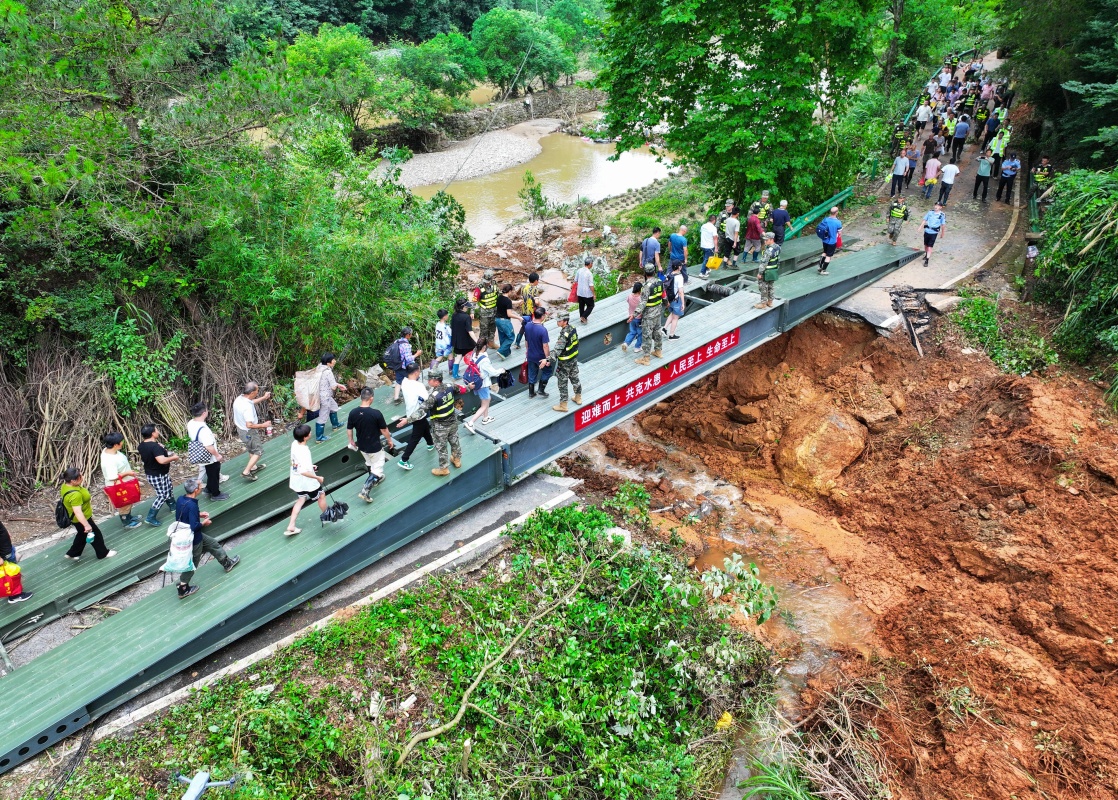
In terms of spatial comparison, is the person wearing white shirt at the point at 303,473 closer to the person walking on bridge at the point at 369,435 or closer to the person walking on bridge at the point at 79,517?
the person walking on bridge at the point at 369,435

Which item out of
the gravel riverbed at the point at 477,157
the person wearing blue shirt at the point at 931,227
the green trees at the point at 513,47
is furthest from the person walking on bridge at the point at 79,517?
the green trees at the point at 513,47

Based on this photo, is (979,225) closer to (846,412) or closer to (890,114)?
(846,412)

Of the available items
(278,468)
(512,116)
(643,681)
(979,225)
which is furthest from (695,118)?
(512,116)

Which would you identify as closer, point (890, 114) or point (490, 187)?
point (890, 114)

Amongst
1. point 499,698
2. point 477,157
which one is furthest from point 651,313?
point 477,157

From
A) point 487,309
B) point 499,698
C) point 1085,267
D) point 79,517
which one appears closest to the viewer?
point 499,698

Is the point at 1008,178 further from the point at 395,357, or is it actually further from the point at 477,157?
the point at 477,157

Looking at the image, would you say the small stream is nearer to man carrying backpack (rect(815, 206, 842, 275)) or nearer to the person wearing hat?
the person wearing hat
